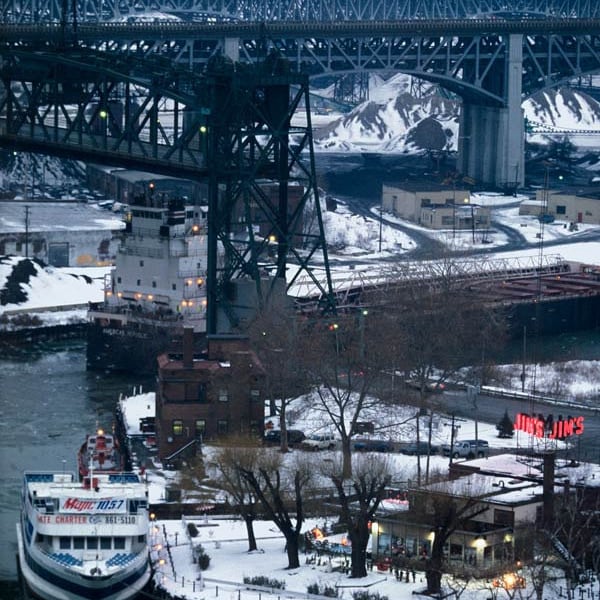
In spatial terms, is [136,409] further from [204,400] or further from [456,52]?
[456,52]

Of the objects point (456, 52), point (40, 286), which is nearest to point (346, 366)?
point (40, 286)

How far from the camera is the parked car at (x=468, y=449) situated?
218 ft

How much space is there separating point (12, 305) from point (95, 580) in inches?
1476

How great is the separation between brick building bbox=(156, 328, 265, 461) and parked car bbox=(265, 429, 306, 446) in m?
0.32

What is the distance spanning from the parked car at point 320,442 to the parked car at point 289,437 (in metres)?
0.17

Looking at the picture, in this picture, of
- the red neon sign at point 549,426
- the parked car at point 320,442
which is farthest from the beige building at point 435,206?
the red neon sign at point 549,426

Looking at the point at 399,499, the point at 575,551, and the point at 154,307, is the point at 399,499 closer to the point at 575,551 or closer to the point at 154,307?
the point at 575,551

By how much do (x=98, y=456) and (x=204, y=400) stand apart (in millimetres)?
7615

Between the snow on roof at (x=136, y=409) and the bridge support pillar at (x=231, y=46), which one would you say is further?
the bridge support pillar at (x=231, y=46)

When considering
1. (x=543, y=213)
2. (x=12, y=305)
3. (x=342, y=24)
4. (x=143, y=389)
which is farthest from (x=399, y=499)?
(x=342, y=24)

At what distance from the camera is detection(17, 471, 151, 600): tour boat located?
182 ft

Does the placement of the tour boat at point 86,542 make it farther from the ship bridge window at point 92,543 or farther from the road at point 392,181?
the road at point 392,181

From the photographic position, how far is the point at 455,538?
2202 inches

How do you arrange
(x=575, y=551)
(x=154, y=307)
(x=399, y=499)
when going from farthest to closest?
(x=154, y=307) < (x=399, y=499) < (x=575, y=551)
